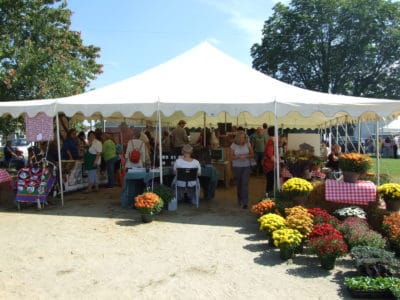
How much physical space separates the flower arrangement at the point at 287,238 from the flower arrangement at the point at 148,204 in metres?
2.34

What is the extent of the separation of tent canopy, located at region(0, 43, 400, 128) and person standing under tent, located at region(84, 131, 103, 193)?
1.83m

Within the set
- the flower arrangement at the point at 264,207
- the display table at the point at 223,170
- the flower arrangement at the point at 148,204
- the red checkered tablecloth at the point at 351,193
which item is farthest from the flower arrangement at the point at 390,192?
the display table at the point at 223,170

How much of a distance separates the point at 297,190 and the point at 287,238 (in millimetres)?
1729

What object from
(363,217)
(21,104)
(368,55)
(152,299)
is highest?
(368,55)

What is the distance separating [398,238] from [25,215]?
239 inches

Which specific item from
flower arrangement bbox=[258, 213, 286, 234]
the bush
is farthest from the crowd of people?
the bush

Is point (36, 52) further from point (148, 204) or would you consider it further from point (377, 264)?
point (377, 264)

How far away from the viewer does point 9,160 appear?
14336mm

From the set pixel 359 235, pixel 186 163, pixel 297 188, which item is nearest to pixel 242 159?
pixel 186 163

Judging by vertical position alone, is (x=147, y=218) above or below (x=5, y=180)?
below

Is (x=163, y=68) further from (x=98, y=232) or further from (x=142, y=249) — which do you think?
(x=142, y=249)

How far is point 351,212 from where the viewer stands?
5.60m

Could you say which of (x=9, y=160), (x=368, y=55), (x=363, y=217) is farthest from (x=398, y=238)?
(x=368, y=55)

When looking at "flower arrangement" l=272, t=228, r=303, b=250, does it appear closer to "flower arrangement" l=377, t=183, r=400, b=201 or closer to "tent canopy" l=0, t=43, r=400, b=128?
"flower arrangement" l=377, t=183, r=400, b=201
